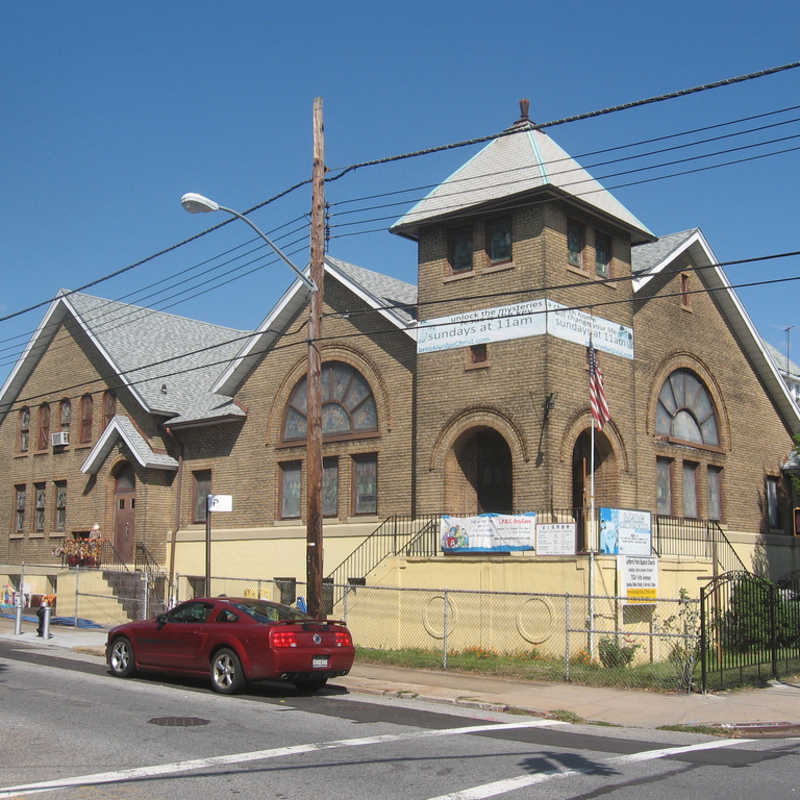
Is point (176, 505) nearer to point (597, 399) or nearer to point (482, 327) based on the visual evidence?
point (482, 327)

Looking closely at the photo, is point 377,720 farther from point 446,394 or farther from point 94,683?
point 446,394

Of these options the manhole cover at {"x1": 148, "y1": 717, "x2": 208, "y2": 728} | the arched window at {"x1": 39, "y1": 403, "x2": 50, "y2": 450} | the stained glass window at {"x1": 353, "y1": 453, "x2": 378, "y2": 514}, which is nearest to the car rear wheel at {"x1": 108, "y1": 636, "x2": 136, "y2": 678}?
the manhole cover at {"x1": 148, "y1": 717, "x2": 208, "y2": 728}

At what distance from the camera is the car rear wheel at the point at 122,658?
16.8m

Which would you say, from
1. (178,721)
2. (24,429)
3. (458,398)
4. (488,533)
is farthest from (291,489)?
(178,721)

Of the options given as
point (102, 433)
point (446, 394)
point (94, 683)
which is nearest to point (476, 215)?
point (446, 394)

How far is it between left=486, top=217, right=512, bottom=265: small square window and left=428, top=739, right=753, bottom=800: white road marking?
13.4 m

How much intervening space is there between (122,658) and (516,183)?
1286 cm

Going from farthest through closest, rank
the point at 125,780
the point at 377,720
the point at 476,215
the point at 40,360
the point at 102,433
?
the point at 40,360, the point at 102,433, the point at 476,215, the point at 377,720, the point at 125,780

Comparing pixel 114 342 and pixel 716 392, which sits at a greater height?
pixel 114 342

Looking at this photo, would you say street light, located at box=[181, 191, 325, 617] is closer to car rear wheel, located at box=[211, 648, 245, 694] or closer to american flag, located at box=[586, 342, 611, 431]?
car rear wheel, located at box=[211, 648, 245, 694]

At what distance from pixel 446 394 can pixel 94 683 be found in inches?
408

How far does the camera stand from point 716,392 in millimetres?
28188

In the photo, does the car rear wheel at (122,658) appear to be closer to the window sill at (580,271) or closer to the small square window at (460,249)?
the small square window at (460,249)

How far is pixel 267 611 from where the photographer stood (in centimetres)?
1587
